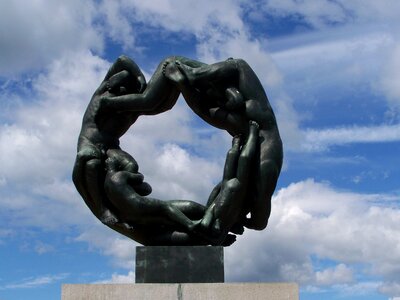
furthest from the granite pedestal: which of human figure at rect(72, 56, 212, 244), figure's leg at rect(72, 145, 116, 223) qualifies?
figure's leg at rect(72, 145, 116, 223)

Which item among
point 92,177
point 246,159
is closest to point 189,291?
point 246,159

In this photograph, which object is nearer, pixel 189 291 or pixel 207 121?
pixel 189 291

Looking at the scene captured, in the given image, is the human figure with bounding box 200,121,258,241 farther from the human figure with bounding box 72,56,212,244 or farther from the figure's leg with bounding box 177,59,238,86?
the figure's leg with bounding box 177,59,238,86

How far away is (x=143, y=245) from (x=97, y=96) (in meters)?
2.14

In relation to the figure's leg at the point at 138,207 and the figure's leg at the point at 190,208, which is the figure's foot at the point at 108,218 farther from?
the figure's leg at the point at 190,208

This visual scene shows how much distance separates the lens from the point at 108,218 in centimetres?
831

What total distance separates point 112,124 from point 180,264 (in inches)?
84.8

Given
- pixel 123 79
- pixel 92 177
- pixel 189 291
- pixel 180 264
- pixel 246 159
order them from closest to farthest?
pixel 189 291, pixel 180 264, pixel 246 159, pixel 92 177, pixel 123 79

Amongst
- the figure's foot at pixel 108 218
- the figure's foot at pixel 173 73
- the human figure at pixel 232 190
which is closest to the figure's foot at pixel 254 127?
the human figure at pixel 232 190

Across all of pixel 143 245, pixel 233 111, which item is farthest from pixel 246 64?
pixel 143 245

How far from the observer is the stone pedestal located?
7.80 meters

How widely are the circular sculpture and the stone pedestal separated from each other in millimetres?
207

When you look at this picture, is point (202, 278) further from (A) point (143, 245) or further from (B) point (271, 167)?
(B) point (271, 167)

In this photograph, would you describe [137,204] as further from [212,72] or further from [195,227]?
[212,72]
